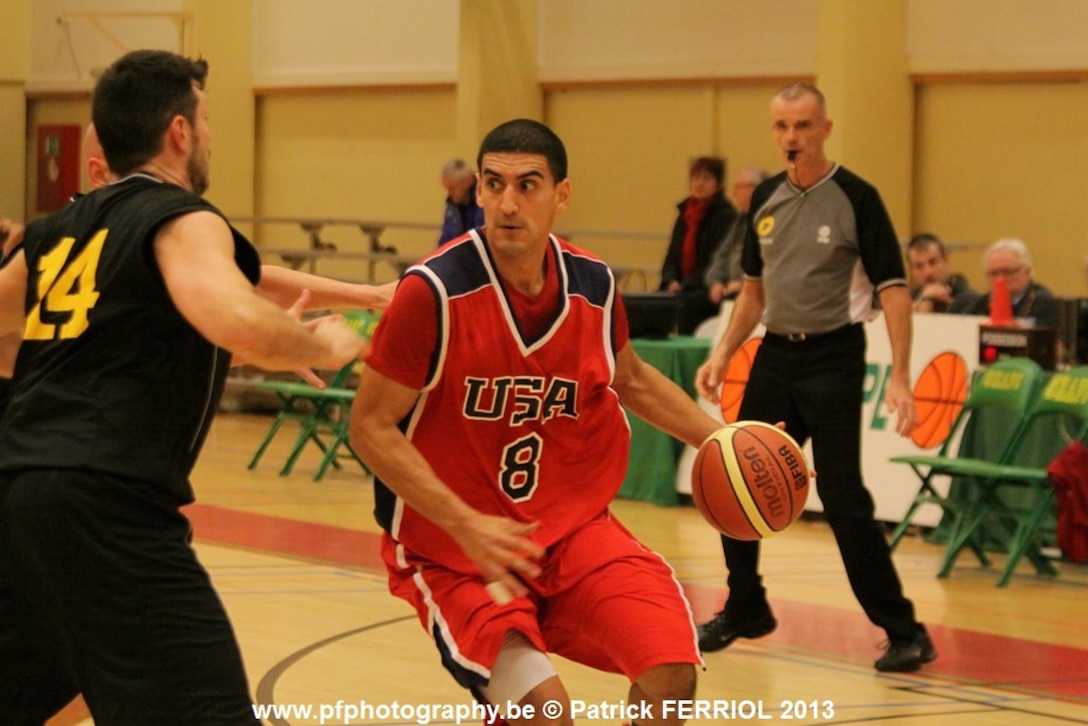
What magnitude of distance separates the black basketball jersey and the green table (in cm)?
765

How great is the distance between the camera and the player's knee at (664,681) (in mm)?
4137

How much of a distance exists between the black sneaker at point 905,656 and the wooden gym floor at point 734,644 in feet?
0.15

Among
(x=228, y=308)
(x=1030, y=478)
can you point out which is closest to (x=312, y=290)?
(x=228, y=308)

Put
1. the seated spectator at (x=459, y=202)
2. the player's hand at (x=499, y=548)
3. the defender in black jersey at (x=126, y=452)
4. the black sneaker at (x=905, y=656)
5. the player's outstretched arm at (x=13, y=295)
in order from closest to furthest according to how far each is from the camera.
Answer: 1. the defender in black jersey at (x=126, y=452)
2. the player's outstretched arm at (x=13, y=295)
3. the player's hand at (x=499, y=548)
4. the black sneaker at (x=905, y=656)
5. the seated spectator at (x=459, y=202)

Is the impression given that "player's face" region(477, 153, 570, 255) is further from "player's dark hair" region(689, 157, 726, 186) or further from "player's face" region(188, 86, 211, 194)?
"player's dark hair" region(689, 157, 726, 186)

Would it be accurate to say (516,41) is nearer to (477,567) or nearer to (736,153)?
(736,153)

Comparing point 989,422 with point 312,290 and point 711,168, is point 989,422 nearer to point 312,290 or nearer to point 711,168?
point 711,168

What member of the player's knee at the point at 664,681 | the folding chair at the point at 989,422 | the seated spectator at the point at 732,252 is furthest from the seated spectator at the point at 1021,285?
the player's knee at the point at 664,681

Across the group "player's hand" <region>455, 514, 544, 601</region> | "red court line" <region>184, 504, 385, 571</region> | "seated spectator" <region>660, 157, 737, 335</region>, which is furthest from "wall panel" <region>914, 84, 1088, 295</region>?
"player's hand" <region>455, 514, 544, 601</region>

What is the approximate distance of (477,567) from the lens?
4.12m

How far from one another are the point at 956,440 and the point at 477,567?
625 centimetres

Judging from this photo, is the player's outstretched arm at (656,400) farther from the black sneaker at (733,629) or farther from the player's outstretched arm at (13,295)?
the black sneaker at (733,629)

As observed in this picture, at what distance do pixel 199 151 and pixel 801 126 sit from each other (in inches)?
140

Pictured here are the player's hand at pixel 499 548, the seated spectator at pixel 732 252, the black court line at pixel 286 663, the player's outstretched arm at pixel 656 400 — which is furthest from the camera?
the seated spectator at pixel 732 252
